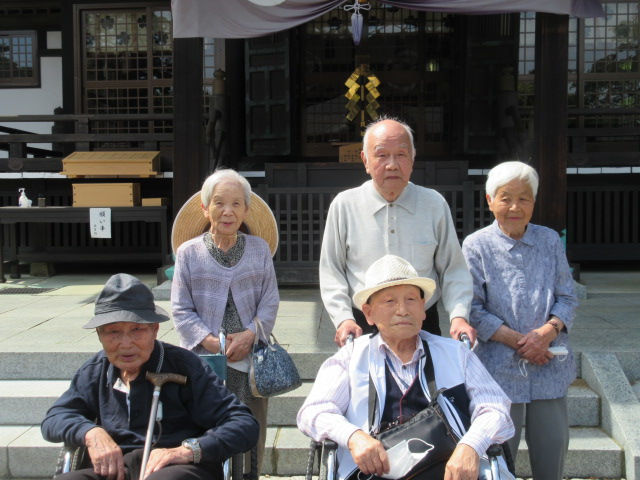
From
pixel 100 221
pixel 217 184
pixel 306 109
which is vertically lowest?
pixel 100 221

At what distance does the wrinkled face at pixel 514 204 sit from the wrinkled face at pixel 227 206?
1211 mm

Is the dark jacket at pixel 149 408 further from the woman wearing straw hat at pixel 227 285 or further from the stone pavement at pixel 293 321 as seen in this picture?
the stone pavement at pixel 293 321

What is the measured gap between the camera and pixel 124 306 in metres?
2.72

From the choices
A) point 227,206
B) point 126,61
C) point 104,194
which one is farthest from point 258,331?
point 126,61

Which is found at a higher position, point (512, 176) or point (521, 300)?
point (512, 176)

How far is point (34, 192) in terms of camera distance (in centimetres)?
985

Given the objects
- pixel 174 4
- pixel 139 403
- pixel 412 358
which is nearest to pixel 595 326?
pixel 412 358

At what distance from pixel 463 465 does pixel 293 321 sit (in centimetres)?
385

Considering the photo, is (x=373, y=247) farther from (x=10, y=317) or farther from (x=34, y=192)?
(x=34, y=192)

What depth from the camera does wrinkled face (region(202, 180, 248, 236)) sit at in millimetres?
3246

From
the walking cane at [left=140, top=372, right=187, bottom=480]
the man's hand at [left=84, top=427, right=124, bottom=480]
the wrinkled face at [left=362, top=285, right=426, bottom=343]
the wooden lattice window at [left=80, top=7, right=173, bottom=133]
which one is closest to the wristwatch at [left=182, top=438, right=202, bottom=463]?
the walking cane at [left=140, top=372, right=187, bottom=480]

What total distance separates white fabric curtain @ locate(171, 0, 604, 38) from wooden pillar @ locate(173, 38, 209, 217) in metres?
0.80

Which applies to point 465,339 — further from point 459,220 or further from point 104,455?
point 459,220

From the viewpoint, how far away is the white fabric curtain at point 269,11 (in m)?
6.28
